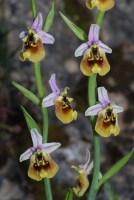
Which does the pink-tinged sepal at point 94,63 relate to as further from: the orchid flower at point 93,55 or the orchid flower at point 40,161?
the orchid flower at point 40,161

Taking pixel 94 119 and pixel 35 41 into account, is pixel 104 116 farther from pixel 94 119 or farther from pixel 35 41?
pixel 35 41

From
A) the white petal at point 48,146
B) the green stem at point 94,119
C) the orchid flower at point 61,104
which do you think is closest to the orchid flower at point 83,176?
the green stem at point 94,119

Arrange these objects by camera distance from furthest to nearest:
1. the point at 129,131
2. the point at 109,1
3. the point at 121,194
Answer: the point at 129,131
the point at 121,194
the point at 109,1

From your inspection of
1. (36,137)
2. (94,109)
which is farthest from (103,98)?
(36,137)

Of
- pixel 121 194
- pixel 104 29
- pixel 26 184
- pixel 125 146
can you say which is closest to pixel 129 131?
pixel 125 146

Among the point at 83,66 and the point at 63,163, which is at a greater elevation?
the point at 83,66

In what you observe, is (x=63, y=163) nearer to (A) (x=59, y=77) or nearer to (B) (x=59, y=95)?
(A) (x=59, y=77)

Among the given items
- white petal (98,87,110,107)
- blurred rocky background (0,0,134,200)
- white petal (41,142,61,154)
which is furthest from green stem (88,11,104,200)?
blurred rocky background (0,0,134,200)

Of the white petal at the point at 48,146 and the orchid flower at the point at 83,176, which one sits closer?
the white petal at the point at 48,146
